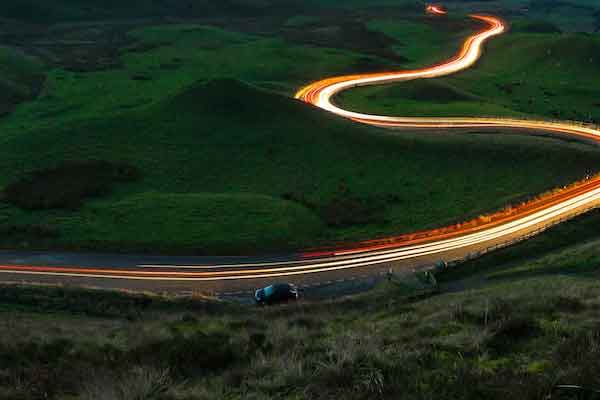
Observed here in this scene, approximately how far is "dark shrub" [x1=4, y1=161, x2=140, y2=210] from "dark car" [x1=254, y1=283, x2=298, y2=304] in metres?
26.5

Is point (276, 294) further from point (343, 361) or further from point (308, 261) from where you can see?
point (343, 361)

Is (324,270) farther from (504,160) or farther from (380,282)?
(504,160)

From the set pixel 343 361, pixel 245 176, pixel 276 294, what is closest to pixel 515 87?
pixel 245 176

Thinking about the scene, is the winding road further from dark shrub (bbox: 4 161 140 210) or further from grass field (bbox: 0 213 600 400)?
grass field (bbox: 0 213 600 400)

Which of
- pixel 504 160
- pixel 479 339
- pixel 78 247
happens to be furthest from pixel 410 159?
pixel 479 339

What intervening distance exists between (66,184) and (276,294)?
108ft

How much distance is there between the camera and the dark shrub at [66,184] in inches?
2085

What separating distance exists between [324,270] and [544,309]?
1082 inches

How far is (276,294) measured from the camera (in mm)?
35312

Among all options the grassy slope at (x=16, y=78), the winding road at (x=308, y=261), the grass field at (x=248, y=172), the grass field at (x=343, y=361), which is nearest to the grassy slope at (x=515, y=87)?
the grass field at (x=248, y=172)

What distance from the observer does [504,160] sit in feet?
203

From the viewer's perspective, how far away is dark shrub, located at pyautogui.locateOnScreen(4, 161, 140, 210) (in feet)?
174

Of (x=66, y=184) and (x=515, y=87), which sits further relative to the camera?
(x=515, y=87)

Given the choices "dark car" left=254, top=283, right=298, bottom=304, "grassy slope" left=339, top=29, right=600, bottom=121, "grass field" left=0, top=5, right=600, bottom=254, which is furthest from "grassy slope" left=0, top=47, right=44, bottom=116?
"dark car" left=254, top=283, right=298, bottom=304
